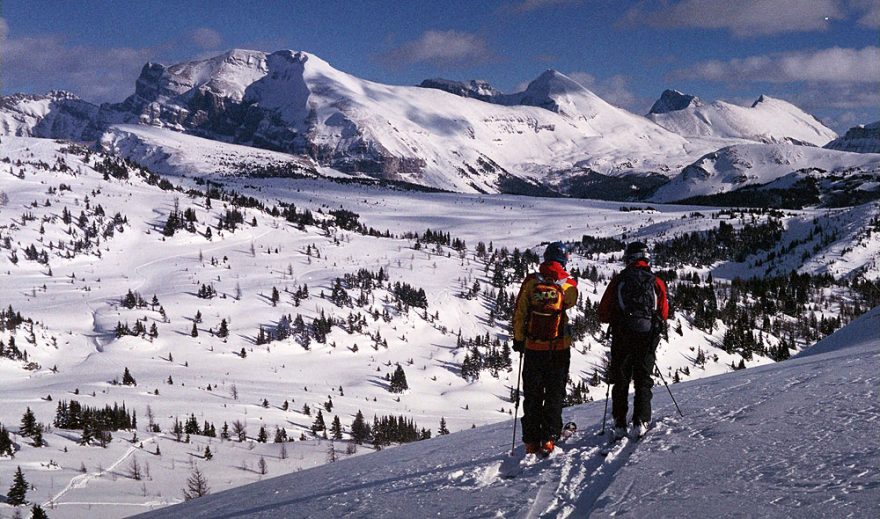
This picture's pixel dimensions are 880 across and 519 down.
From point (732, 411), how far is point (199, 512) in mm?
10628

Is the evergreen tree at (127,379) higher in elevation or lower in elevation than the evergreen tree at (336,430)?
higher

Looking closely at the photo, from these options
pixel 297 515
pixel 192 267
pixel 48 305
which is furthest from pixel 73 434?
pixel 192 267

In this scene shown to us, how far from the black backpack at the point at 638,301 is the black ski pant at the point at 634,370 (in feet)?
0.69

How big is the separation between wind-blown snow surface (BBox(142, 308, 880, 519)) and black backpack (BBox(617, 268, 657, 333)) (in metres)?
2.02

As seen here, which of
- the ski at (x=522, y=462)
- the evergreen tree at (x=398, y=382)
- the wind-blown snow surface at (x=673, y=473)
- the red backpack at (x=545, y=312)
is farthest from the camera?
the evergreen tree at (x=398, y=382)

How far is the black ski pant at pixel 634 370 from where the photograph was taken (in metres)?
10.4

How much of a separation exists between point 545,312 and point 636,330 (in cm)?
173

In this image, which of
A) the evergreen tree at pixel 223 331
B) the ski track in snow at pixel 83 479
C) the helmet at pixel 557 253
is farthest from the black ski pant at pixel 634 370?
the evergreen tree at pixel 223 331

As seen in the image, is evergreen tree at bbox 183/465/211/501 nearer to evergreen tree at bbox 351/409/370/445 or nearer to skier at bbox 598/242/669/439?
evergreen tree at bbox 351/409/370/445

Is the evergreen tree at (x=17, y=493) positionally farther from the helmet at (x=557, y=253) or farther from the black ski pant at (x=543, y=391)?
the helmet at (x=557, y=253)

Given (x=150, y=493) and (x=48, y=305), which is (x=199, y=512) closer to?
(x=150, y=493)

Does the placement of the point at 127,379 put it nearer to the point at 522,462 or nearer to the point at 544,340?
the point at 522,462

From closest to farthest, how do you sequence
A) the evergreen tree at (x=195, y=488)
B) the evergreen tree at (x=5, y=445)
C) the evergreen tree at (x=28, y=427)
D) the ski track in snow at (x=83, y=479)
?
1. the evergreen tree at (x=195, y=488)
2. the ski track in snow at (x=83, y=479)
3. the evergreen tree at (x=5, y=445)
4. the evergreen tree at (x=28, y=427)

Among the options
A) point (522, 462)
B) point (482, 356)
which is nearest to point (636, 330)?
point (522, 462)
